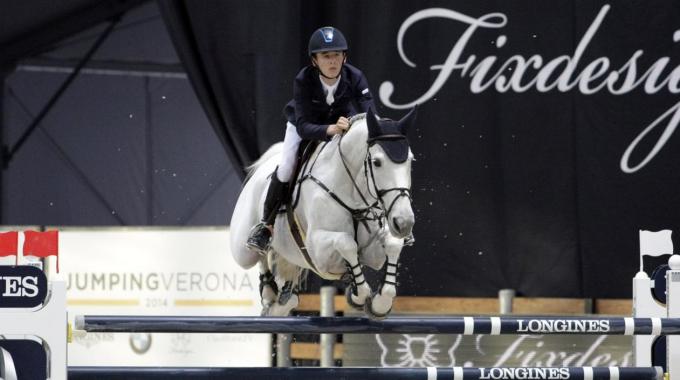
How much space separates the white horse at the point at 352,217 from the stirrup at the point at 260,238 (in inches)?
2.2

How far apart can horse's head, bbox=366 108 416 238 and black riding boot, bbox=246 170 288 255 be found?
77 cm

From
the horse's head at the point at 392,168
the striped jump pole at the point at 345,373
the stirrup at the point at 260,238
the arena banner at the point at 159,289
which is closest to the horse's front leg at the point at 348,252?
the horse's head at the point at 392,168

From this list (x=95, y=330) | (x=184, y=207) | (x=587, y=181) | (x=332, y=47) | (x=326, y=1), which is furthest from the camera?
(x=184, y=207)

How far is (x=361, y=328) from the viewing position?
14.1 feet

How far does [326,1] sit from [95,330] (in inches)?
147

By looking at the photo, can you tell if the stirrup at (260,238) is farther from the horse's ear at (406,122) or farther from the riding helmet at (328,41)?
the horse's ear at (406,122)

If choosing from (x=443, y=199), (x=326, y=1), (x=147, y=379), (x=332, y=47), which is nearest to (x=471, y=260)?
(x=443, y=199)

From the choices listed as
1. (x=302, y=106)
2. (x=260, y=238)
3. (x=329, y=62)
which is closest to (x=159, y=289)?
(x=260, y=238)

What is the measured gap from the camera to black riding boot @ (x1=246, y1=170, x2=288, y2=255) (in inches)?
211

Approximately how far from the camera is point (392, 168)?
179 inches

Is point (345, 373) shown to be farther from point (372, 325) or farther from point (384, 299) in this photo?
point (384, 299)

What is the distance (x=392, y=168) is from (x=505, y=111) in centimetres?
278

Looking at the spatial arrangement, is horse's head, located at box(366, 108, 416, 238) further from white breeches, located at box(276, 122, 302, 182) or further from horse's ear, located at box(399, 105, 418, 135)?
white breeches, located at box(276, 122, 302, 182)

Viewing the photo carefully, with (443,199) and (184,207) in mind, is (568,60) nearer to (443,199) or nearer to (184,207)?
(443,199)
